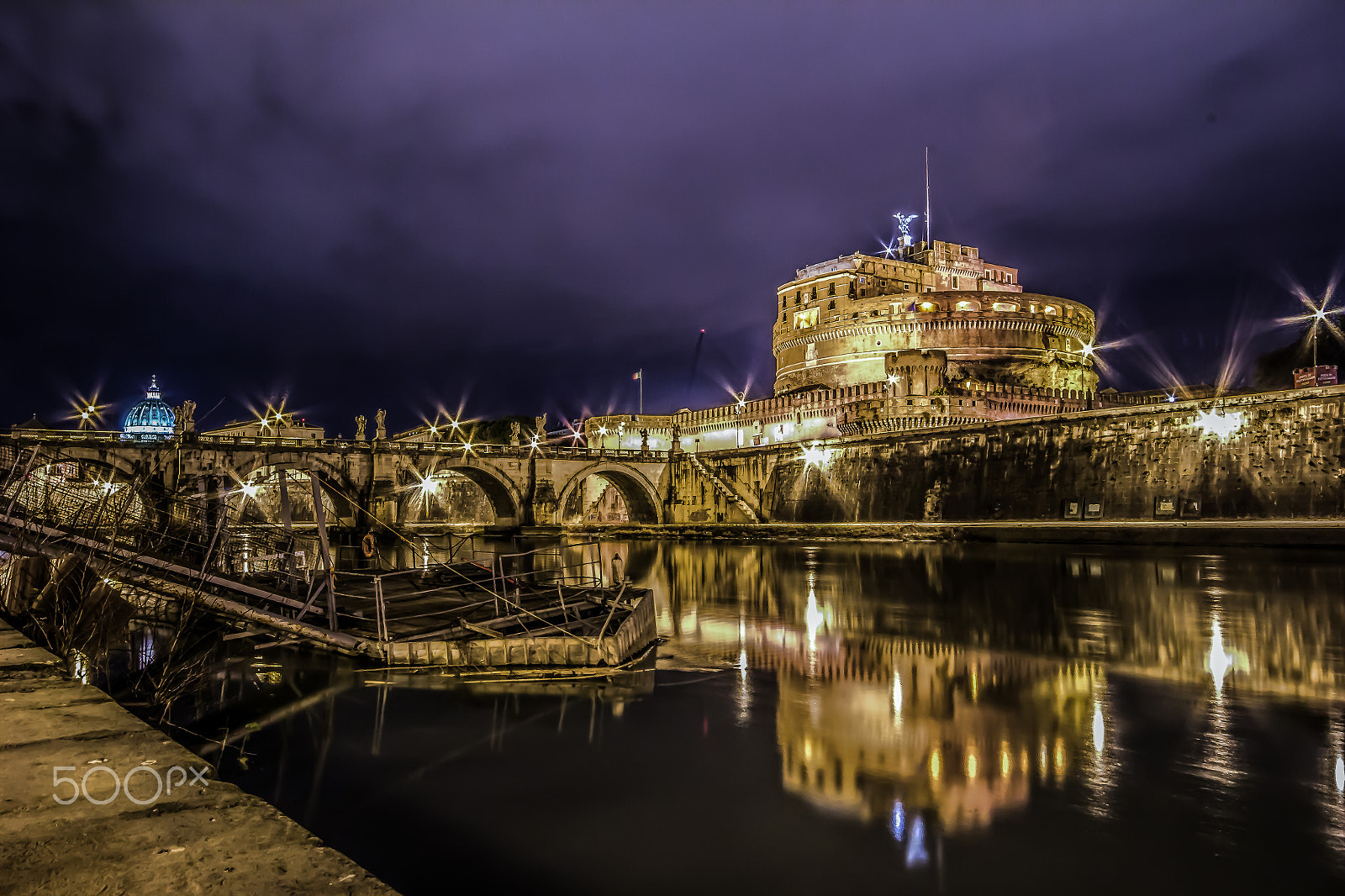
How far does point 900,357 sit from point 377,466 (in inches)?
1466

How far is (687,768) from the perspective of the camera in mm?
8922

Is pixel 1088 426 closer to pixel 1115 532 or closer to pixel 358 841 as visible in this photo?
pixel 1115 532

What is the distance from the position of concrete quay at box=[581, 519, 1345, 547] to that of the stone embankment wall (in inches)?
45.3

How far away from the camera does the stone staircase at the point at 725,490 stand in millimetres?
58494

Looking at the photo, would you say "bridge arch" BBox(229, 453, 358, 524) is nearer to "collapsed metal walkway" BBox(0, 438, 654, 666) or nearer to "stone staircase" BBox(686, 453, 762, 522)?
"stone staircase" BBox(686, 453, 762, 522)

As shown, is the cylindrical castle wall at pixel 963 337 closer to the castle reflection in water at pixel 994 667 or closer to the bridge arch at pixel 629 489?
the bridge arch at pixel 629 489

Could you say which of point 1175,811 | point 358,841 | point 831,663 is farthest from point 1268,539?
point 358,841

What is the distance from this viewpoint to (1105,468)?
40.2 metres

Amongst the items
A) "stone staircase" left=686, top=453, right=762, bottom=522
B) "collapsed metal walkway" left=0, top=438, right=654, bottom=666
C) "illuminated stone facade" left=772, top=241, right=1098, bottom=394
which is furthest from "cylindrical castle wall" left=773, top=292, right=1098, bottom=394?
"collapsed metal walkway" left=0, top=438, right=654, bottom=666

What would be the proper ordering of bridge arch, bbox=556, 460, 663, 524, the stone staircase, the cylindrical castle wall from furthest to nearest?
the cylindrical castle wall, bridge arch, bbox=556, 460, 663, 524, the stone staircase

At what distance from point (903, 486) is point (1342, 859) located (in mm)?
43421

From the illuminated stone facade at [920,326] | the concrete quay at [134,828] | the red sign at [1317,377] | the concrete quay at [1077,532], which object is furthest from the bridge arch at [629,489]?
the concrete quay at [134,828]

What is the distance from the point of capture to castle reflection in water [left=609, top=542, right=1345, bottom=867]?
829cm

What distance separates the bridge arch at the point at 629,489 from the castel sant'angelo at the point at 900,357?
3.41 meters
